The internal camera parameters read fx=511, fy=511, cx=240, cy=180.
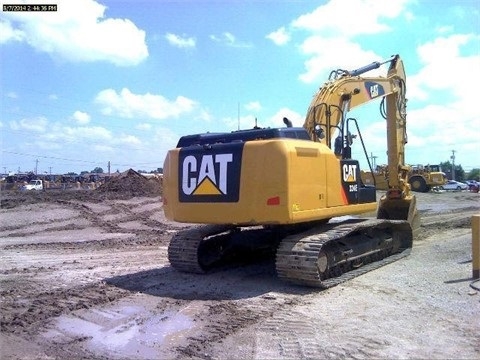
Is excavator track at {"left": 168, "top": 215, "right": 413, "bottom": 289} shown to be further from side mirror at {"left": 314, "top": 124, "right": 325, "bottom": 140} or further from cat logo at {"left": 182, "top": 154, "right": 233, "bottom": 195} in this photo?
side mirror at {"left": 314, "top": 124, "right": 325, "bottom": 140}

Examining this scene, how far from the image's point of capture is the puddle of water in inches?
201

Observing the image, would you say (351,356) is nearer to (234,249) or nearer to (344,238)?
(344,238)

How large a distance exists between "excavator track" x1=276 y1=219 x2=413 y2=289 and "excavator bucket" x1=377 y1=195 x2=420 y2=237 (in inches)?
62.2

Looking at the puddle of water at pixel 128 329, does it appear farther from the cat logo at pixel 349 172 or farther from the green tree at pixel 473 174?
the green tree at pixel 473 174

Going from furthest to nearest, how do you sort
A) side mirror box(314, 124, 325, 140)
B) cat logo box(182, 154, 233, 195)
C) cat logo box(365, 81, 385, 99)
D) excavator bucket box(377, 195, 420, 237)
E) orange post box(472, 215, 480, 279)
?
excavator bucket box(377, 195, 420, 237)
cat logo box(365, 81, 385, 99)
side mirror box(314, 124, 325, 140)
cat logo box(182, 154, 233, 195)
orange post box(472, 215, 480, 279)

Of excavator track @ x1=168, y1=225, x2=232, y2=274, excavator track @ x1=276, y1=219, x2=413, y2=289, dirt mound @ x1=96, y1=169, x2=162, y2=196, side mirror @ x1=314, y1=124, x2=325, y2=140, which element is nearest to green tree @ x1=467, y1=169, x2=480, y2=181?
dirt mound @ x1=96, y1=169, x2=162, y2=196

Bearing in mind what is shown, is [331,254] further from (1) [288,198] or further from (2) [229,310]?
(2) [229,310]

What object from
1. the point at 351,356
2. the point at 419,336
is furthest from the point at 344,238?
the point at 351,356

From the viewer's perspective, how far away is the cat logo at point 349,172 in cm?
866

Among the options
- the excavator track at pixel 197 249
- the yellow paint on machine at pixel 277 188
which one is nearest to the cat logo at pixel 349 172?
the yellow paint on machine at pixel 277 188

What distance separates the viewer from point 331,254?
805 cm

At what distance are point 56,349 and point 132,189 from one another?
67.4 feet

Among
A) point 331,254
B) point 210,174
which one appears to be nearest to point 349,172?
point 331,254

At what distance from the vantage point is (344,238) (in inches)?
342
